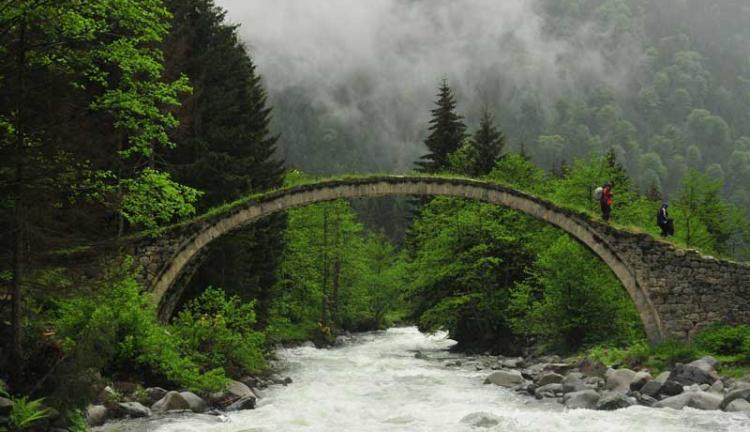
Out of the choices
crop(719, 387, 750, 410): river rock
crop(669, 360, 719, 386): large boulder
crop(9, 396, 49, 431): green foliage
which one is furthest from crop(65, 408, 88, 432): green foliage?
crop(669, 360, 719, 386): large boulder

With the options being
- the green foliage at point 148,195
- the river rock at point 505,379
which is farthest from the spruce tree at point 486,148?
the green foliage at point 148,195

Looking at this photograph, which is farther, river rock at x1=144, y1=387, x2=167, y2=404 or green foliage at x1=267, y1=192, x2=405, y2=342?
green foliage at x1=267, y1=192, x2=405, y2=342

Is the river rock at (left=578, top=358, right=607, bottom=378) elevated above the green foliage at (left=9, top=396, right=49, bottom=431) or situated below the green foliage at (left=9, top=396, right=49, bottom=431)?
below

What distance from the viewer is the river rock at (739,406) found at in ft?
43.2

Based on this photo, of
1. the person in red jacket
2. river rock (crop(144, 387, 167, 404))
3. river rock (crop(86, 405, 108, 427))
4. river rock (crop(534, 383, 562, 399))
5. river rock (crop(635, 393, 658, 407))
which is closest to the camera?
river rock (crop(86, 405, 108, 427))

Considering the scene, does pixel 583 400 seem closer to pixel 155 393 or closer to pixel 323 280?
pixel 155 393

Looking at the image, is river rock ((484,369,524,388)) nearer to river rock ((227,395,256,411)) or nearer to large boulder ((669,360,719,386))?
large boulder ((669,360,719,386))

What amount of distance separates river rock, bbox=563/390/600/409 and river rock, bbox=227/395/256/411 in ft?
22.6

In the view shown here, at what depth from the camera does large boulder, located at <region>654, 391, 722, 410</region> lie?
45.3ft

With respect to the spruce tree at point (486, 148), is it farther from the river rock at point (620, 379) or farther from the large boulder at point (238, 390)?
the large boulder at point (238, 390)

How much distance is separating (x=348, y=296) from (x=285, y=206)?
69.8 ft

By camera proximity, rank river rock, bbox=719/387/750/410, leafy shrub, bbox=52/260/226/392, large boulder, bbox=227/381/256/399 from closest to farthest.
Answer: leafy shrub, bbox=52/260/226/392 < river rock, bbox=719/387/750/410 < large boulder, bbox=227/381/256/399

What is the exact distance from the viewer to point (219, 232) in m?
19.4

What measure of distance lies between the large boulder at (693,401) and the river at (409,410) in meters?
0.32
